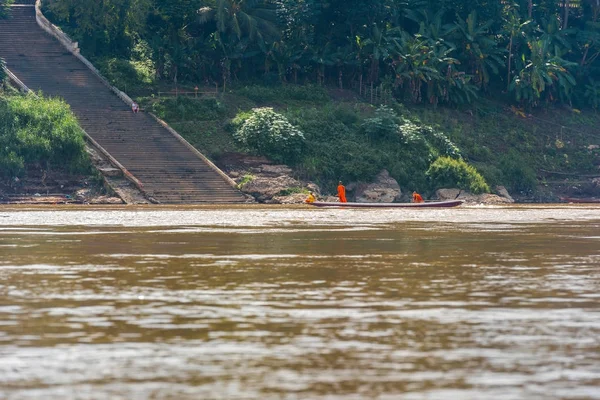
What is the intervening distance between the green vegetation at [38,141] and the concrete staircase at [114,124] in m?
1.89

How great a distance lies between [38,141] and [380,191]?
584 inches

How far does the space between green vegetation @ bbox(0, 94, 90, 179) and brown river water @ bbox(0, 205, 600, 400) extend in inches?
910

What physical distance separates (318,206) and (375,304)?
31.7 meters

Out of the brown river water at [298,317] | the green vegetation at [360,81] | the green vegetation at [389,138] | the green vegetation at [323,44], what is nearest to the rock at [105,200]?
the green vegetation at [389,138]

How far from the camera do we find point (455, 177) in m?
55.9

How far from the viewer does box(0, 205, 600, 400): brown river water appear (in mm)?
10594

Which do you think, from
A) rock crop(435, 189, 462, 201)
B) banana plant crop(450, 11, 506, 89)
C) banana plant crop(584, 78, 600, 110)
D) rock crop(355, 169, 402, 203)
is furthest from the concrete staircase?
banana plant crop(584, 78, 600, 110)

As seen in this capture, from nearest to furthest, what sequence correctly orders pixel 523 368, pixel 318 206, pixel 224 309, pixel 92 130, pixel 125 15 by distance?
pixel 523 368
pixel 224 309
pixel 318 206
pixel 92 130
pixel 125 15

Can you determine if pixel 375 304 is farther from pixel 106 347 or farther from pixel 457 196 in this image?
pixel 457 196

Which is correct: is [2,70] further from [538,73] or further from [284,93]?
[538,73]

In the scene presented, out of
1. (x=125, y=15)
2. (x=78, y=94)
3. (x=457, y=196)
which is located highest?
(x=125, y=15)

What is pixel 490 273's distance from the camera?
1950 centimetres

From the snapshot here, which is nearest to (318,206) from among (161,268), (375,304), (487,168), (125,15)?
(487,168)

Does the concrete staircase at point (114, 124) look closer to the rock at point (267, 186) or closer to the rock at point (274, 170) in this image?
the rock at point (267, 186)
